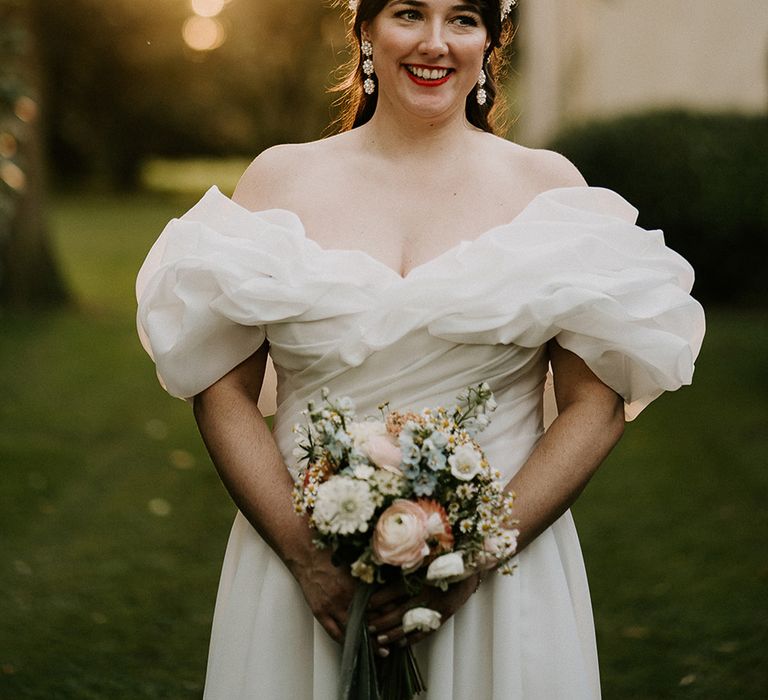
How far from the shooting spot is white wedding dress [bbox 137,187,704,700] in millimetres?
2889

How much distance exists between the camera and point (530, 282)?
2.89 metres

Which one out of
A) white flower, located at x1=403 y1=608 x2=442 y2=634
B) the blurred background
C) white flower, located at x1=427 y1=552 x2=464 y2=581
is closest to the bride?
white flower, located at x1=403 y1=608 x2=442 y2=634

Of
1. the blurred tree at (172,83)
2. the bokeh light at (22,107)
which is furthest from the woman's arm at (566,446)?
the blurred tree at (172,83)

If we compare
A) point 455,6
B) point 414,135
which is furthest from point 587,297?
point 455,6

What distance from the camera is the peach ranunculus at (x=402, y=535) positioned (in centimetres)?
248

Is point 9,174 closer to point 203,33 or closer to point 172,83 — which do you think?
point 203,33

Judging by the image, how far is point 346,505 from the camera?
8.30 ft

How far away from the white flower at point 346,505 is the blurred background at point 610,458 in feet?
4.83

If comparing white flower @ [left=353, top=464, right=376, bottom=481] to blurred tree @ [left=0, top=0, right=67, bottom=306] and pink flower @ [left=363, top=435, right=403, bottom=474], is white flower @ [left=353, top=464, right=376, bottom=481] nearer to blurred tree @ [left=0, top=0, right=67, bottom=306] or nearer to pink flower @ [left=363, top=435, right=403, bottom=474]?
pink flower @ [left=363, top=435, right=403, bottom=474]

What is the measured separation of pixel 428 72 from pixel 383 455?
1.00 meters

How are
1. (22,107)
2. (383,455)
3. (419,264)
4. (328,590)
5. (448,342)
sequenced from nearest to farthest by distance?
(383,455) < (328,590) < (448,342) < (419,264) < (22,107)

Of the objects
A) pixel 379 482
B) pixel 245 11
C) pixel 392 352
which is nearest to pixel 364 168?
pixel 392 352

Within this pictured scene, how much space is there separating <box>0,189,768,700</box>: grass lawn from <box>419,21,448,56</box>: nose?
331 cm

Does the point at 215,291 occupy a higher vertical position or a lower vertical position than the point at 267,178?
lower
